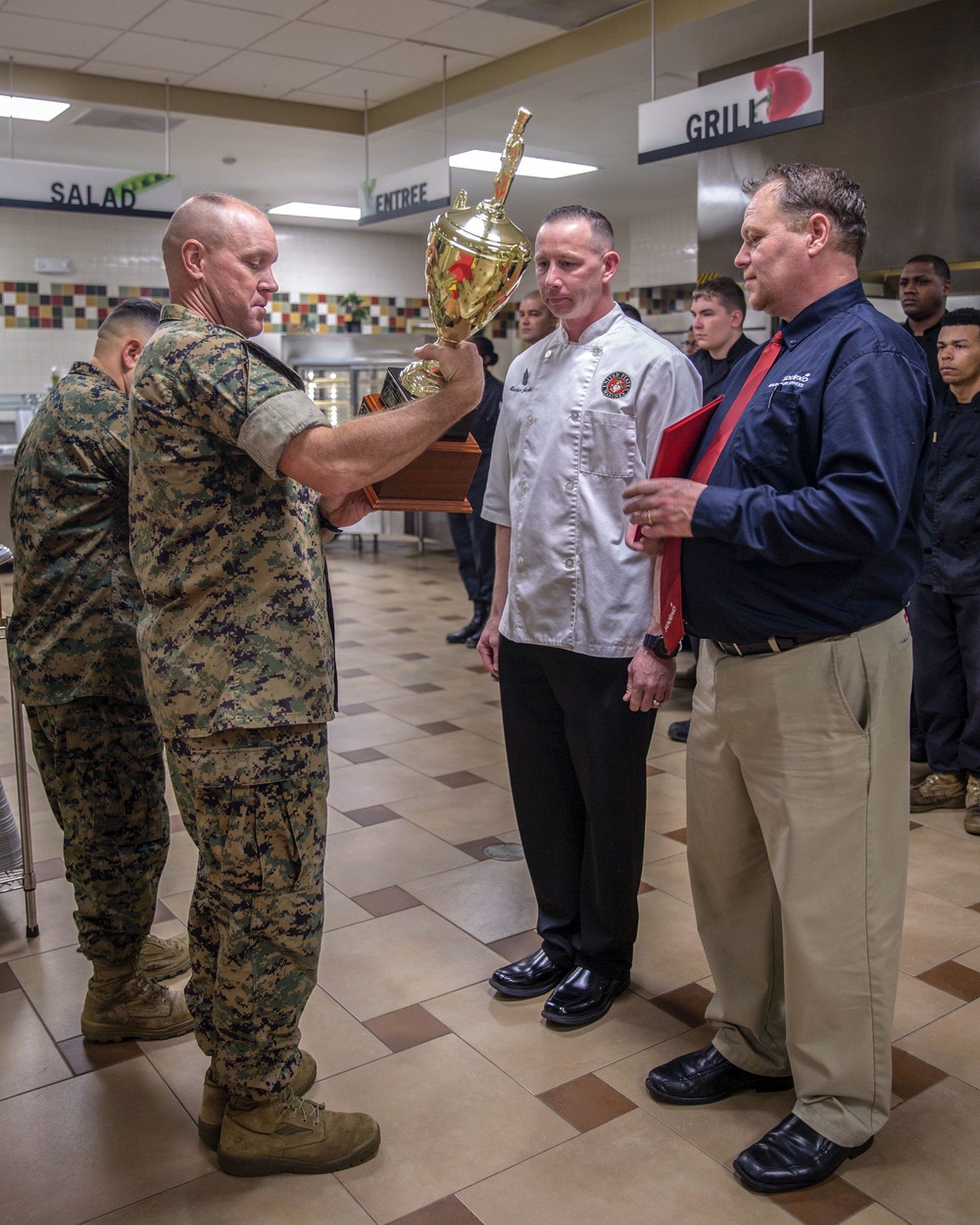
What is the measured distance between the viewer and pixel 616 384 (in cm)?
233

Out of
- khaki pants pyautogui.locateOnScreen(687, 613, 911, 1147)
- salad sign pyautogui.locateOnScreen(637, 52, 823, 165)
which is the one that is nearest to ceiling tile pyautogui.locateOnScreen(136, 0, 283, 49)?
salad sign pyautogui.locateOnScreen(637, 52, 823, 165)

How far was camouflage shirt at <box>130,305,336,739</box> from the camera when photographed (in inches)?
67.1

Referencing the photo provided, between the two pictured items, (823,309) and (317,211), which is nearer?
(823,309)

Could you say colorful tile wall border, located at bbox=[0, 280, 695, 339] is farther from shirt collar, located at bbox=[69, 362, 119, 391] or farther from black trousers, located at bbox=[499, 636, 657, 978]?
black trousers, located at bbox=[499, 636, 657, 978]

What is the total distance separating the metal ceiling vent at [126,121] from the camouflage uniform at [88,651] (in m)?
6.30

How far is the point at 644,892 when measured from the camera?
10.4 ft

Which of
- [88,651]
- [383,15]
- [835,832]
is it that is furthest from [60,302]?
[835,832]

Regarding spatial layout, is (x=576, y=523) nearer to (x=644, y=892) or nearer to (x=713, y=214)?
(x=644, y=892)

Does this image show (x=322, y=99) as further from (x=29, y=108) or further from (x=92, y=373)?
(x=92, y=373)

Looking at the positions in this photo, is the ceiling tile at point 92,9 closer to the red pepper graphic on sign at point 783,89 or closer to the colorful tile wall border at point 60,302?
the red pepper graphic on sign at point 783,89

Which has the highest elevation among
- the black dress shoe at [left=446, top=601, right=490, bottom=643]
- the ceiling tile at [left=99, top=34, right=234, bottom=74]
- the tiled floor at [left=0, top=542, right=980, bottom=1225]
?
the ceiling tile at [left=99, top=34, right=234, bottom=74]

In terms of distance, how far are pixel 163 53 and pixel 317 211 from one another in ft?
16.3

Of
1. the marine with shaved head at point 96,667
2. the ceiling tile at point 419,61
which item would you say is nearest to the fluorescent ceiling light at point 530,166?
the ceiling tile at point 419,61

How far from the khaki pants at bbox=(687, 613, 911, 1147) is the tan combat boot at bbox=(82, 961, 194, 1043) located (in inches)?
52.7
